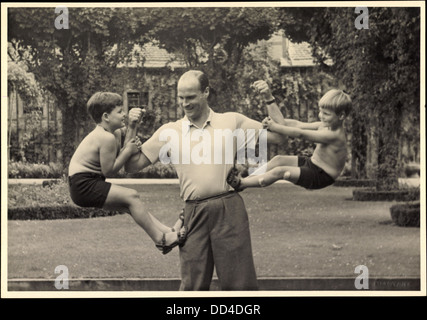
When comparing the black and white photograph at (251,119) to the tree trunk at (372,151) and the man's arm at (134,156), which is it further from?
the man's arm at (134,156)

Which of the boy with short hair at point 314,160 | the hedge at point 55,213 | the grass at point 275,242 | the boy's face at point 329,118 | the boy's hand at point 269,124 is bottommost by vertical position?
the grass at point 275,242

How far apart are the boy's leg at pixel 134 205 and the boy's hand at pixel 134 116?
2.31 feet

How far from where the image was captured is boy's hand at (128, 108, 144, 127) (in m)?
8.44

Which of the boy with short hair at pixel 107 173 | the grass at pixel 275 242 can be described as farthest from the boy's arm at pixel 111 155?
the grass at pixel 275 242

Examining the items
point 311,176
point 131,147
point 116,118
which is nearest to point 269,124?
point 311,176

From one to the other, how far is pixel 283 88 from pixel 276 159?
3.13 feet

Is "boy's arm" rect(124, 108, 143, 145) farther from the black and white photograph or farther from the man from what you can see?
the black and white photograph

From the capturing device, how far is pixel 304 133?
862 cm

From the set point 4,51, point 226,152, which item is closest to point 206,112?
point 226,152

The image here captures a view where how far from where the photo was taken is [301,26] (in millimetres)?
9297

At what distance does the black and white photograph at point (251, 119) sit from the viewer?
29.1 feet

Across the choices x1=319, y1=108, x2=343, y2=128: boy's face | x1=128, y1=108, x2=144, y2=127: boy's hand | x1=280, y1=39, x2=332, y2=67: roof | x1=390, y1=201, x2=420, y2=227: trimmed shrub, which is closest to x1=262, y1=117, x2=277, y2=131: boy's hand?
x1=319, y1=108, x2=343, y2=128: boy's face

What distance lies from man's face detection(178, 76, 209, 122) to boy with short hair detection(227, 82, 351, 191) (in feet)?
2.27

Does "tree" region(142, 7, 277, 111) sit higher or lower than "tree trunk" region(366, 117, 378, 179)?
higher
